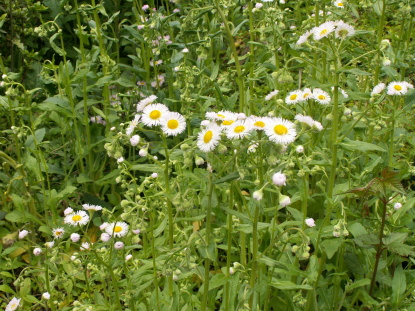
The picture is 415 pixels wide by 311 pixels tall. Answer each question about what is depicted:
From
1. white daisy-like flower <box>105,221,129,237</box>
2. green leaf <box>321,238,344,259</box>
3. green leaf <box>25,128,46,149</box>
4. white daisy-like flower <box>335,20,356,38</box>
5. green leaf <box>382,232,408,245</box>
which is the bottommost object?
green leaf <box>321,238,344,259</box>

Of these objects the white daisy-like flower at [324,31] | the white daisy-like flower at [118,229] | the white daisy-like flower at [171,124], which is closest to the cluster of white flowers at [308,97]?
the white daisy-like flower at [324,31]

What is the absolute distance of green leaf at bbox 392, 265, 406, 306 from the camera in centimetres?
210

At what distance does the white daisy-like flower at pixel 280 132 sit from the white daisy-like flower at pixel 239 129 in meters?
0.07

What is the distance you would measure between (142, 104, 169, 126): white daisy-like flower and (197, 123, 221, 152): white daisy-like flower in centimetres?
25

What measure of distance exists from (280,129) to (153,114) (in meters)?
0.52

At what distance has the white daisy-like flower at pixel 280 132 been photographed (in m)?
1.52

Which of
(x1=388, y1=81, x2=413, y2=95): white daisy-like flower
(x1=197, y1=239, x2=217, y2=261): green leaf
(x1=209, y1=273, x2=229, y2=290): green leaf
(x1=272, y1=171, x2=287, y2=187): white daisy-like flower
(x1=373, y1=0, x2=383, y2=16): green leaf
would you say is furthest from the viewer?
(x1=373, y1=0, x2=383, y2=16): green leaf

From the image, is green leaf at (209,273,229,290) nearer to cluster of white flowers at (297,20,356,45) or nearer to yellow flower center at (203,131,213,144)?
yellow flower center at (203,131,213,144)

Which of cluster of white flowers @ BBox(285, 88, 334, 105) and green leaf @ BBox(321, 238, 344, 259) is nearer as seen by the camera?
green leaf @ BBox(321, 238, 344, 259)

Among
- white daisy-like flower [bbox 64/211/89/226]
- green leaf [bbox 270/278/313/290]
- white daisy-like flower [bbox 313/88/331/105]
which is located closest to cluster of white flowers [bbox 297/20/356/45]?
white daisy-like flower [bbox 313/88/331/105]

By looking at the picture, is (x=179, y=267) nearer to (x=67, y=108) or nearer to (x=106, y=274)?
(x=106, y=274)

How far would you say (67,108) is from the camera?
3244 millimetres

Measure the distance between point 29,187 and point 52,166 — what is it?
0.26 m

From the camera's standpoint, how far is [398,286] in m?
2.12
